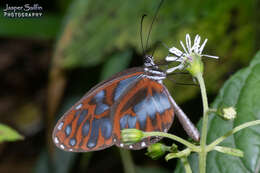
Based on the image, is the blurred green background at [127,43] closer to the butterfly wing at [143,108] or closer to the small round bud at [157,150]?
the butterfly wing at [143,108]

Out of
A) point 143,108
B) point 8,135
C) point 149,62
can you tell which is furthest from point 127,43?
point 8,135

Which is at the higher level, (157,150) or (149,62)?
(149,62)

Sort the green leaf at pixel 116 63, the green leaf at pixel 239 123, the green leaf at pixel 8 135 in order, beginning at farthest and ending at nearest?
the green leaf at pixel 116 63 → the green leaf at pixel 8 135 → the green leaf at pixel 239 123

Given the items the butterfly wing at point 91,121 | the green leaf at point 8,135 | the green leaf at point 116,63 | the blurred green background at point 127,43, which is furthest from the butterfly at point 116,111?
the green leaf at point 116,63

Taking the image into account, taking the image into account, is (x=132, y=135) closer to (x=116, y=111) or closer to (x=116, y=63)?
(x=116, y=111)

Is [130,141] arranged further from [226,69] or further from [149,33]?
[226,69]

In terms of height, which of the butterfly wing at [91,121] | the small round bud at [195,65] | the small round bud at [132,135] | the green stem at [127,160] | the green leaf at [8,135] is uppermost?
the small round bud at [195,65]

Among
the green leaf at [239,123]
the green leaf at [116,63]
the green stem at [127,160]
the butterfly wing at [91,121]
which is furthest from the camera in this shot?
the green leaf at [116,63]
